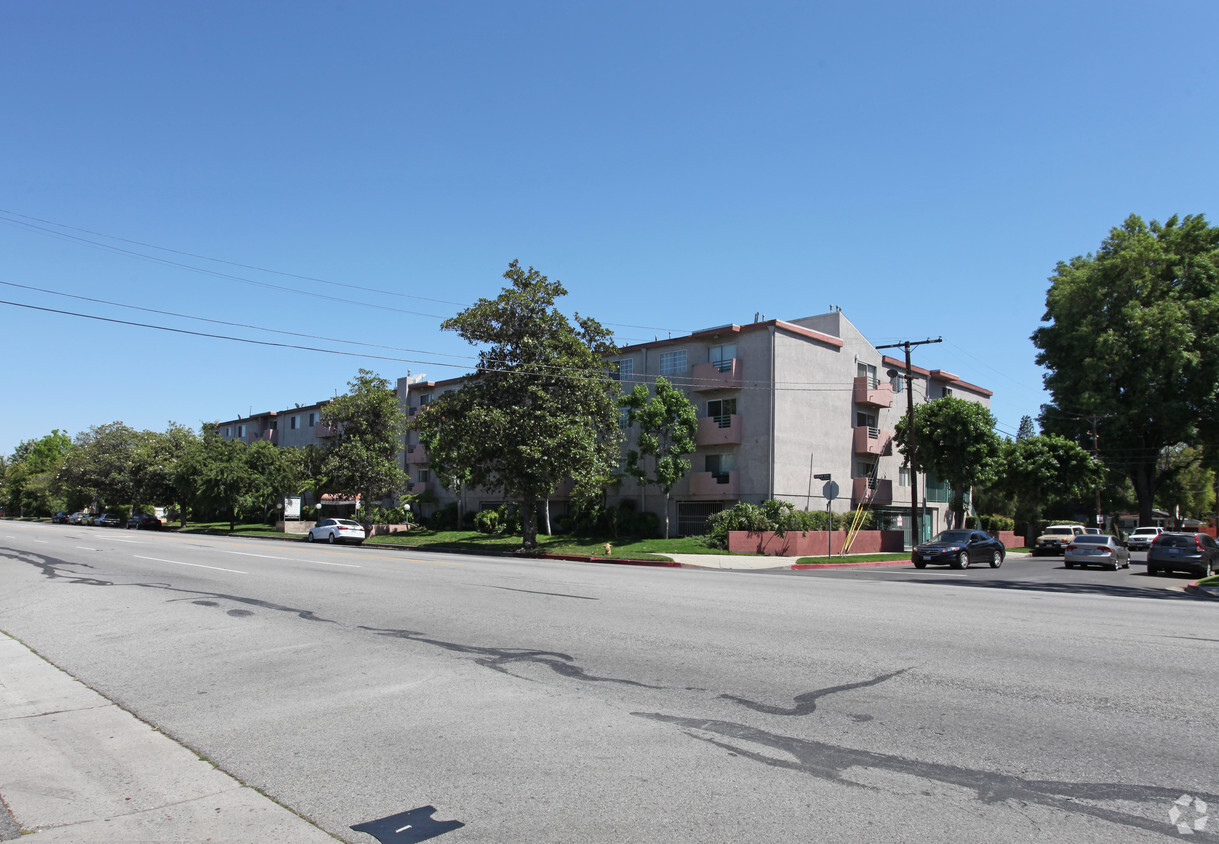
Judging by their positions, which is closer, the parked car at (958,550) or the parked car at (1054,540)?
the parked car at (958,550)

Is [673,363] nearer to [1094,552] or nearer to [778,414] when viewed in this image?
[778,414]

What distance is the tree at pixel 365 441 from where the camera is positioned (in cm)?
4781

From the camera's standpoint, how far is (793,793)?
4863 millimetres

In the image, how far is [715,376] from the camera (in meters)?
38.8

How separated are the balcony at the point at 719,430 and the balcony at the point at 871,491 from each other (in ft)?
28.1

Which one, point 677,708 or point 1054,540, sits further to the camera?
point 1054,540

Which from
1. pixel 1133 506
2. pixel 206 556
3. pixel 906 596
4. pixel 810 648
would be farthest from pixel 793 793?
pixel 1133 506

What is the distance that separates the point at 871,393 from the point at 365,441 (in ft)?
97.6

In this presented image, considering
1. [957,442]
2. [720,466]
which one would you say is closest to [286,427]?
[720,466]

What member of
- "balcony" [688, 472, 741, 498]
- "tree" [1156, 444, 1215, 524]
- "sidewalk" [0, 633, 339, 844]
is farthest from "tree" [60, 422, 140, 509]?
"tree" [1156, 444, 1215, 524]

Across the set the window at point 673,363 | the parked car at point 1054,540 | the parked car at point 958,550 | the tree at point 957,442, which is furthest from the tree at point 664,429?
the parked car at point 1054,540

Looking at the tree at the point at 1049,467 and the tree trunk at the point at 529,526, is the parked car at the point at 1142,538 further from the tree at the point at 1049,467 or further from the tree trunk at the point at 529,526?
the tree trunk at the point at 529,526

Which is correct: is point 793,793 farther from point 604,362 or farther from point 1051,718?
point 604,362

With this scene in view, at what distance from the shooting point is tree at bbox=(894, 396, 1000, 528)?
41.2 metres
